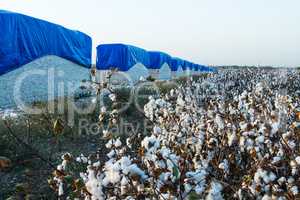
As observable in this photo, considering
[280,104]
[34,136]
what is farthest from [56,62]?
[280,104]

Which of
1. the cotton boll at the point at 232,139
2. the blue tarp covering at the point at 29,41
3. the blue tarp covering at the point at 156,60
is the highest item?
the blue tarp covering at the point at 29,41

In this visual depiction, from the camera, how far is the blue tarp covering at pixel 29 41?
527 inches

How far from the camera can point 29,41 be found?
14.7 meters

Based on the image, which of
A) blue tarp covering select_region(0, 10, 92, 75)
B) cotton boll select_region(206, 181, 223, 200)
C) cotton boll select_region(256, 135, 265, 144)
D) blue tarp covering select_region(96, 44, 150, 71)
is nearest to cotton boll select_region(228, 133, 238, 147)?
cotton boll select_region(256, 135, 265, 144)

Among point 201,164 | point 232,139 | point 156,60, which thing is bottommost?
point 156,60

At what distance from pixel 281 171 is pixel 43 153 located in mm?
4909

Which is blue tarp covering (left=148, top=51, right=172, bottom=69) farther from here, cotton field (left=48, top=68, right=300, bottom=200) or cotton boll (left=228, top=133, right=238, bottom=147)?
cotton boll (left=228, top=133, right=238, bottom=147)

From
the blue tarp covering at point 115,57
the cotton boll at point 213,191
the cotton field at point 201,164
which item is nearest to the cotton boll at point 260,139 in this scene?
the cotton field at point 201,164

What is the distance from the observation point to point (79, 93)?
56.8 ft

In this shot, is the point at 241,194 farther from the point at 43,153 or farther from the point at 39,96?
the point at 39,96

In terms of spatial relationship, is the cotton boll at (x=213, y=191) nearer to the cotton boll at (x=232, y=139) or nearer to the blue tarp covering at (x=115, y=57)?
the cotton boll at (x=232, y=139)

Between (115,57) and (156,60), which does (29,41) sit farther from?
(156,60)

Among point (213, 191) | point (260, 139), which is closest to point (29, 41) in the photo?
point (260, 139)

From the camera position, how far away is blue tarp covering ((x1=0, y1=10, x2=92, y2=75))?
13383mm
